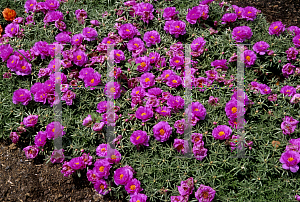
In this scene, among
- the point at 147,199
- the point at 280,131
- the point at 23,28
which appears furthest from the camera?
the point at 23,28

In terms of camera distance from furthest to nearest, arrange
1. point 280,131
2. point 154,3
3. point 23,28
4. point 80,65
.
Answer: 1. point 154,3
2. point 23,28
3. point 80,65
4. point 280,131

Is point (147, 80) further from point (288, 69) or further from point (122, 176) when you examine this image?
point (288, 69)

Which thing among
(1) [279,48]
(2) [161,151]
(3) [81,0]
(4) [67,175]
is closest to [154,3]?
(3) [81,0]

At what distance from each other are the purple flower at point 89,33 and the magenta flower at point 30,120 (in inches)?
53.7

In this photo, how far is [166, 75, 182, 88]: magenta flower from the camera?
354 centimetres

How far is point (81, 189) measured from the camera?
11.1 ft

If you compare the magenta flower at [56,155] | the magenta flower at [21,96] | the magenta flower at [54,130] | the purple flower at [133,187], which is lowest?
the purple flower at [133,187]

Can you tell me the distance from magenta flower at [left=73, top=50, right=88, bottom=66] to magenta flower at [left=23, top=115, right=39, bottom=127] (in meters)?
0.93

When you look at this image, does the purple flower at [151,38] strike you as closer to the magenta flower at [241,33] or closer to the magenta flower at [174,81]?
the magenta flower at [174,81]

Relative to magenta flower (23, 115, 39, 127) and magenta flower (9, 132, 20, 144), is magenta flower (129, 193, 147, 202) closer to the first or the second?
magenta flower (23, 115, 39, 127)

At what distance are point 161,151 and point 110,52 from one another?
5.23ft

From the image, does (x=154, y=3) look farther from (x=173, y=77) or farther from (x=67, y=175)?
(x=67, y=175)

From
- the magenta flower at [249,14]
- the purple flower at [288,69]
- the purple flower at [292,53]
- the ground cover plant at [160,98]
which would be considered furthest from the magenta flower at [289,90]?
the magenta flower at [249,14]

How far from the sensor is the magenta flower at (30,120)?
133 inches
